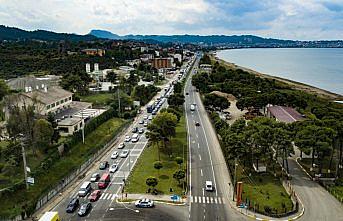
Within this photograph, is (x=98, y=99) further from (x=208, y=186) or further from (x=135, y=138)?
(x=208, y=186)

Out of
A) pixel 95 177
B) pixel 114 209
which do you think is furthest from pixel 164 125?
pixel 114 209

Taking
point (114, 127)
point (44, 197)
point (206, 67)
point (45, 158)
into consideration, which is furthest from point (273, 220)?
point (206, 67)

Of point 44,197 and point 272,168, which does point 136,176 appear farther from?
point 272,168

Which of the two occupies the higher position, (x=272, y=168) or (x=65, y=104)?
(x=65, y=104)

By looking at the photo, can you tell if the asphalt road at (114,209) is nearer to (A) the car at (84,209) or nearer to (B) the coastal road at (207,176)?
(A) the car at (84,209)

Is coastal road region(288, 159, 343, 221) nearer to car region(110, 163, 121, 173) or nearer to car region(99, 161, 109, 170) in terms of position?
car region(110, 163, 121, 173)

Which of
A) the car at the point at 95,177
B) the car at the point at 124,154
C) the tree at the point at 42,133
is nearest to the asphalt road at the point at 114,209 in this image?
the car at the point at 95,177
